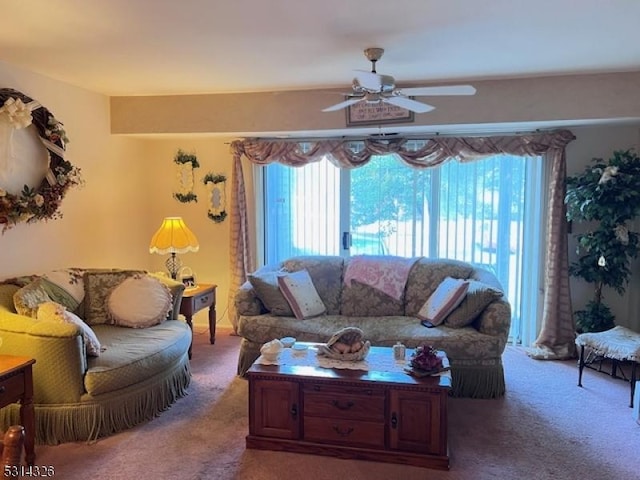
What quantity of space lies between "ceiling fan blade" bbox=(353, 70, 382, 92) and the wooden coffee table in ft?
5.48

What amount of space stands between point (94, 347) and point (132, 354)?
0.24 metres

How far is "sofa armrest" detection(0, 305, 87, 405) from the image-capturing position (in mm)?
2920

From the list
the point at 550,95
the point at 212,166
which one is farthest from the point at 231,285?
the point at 550,95

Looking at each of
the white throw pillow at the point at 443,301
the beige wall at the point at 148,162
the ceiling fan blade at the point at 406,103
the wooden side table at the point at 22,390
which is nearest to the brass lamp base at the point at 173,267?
the beige wall at the point at 148,162

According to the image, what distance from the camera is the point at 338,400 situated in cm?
287

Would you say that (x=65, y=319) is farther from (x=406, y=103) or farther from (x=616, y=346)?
(x=616, y=346)

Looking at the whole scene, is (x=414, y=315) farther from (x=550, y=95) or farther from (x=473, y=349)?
(x=550, y=95)

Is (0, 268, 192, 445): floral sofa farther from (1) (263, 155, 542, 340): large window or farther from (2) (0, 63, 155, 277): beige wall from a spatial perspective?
(1) (263, 155, 542, 340): large window

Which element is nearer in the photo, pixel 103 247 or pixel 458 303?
pixel 458 303

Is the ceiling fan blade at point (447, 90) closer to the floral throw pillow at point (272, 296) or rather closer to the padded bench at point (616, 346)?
the floral throw pillow at point (272, 296)

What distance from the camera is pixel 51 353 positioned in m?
2.92

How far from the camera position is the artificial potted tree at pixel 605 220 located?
13.2 ft

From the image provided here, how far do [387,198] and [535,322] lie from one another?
187 cm

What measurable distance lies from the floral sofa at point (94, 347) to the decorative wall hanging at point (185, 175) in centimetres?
154
